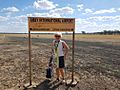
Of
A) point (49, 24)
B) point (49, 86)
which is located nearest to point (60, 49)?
point (49, 24)

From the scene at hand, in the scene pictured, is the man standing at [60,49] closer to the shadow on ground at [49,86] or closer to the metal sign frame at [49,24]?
the metal sign frame at [49,24]

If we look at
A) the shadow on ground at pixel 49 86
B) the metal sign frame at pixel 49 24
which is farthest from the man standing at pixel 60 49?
the shadow on ground at pixel 49 86

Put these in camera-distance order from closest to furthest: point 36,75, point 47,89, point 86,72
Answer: point 47,89 < point 36,75 < point 86,72

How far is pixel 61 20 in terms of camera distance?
7367 millimetres

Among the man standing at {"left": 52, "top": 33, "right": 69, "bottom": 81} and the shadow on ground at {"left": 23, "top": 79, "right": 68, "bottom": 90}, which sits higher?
the man standing at {"left": 52, "top": 33, "right": 69, "bottom": 81}

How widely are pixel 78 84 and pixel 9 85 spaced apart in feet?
8.03

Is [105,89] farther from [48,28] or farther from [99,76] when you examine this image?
[48,28]

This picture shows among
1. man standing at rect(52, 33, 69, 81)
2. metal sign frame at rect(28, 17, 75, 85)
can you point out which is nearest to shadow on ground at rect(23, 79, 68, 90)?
metal sign frame at rect(28, 17, 75, 85)

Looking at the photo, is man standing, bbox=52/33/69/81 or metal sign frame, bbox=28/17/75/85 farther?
man standing, bbox=52/33/69/81

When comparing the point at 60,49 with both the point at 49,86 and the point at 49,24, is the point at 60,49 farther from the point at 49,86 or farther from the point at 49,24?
the point at 49,86

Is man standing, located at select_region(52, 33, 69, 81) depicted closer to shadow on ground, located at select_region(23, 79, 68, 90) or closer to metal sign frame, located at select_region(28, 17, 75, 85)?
metal sign frame, located at select_region(28, 17, 75, 85)

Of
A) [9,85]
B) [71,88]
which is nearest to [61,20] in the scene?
[71,88]

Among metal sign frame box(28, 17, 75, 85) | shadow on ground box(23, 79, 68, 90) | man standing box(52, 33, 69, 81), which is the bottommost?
shadow on ground box(23, 79, 68, 90)

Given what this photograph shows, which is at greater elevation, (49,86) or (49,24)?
(49,24)
